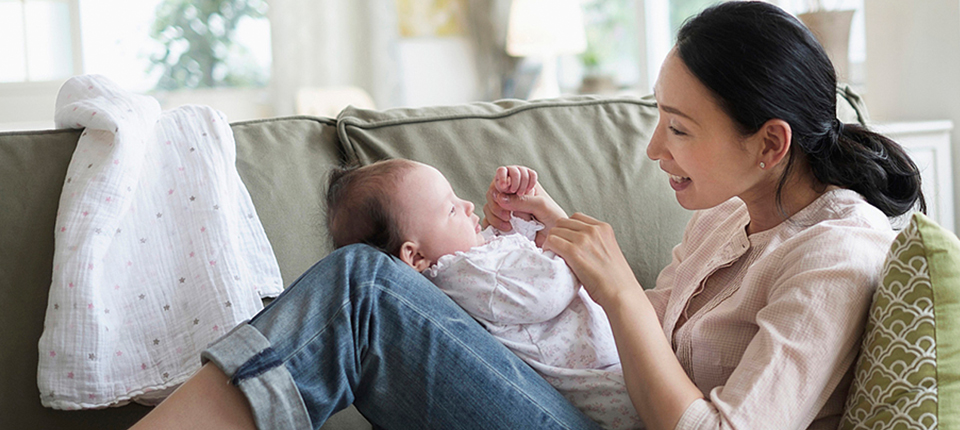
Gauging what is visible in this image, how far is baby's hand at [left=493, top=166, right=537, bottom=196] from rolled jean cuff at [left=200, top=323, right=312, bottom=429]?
1.80 ft

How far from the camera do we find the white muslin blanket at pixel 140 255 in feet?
3.87

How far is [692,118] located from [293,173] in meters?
0.75

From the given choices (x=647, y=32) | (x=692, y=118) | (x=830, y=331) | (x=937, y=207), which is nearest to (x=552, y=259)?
(x=692, y=118)

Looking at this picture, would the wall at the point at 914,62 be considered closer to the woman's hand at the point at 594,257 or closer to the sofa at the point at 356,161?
the sofa at the point at 356,161

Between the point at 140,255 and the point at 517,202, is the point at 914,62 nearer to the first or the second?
the point at 517,202

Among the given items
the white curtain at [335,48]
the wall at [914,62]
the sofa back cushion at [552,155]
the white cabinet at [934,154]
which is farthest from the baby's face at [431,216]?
the white curtain at [335,48]

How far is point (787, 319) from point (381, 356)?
19.5 inches

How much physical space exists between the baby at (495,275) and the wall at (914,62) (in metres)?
1.70

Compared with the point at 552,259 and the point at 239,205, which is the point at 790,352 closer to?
the point at 552,259

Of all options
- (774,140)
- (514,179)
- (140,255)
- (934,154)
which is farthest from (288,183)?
(934,154)

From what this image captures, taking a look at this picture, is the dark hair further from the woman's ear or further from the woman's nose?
the woman's nose

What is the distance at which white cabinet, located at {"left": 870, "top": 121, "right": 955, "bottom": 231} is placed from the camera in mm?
2193

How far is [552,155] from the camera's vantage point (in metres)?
1.57

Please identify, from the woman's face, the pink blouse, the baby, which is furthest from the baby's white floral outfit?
the woman's face
